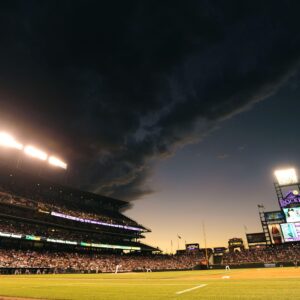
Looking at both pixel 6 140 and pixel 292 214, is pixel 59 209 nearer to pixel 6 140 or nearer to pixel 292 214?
pixel 6 140

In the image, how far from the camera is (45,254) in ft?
190

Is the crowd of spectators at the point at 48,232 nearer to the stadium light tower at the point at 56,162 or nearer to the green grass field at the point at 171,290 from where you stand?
the stadium light tower at the point at 56,162

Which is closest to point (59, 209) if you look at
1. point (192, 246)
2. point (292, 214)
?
point (292, 214)

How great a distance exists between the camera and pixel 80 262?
2381 inches

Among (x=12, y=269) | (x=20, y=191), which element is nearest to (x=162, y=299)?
(x=12, y=269)

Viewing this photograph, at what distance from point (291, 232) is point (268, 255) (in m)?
9.15

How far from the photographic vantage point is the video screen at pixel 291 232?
198ft

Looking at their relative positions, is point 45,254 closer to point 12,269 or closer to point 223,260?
point 12,269

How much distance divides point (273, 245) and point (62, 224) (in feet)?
190

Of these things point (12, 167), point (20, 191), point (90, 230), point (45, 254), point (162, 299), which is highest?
point (12, 167)

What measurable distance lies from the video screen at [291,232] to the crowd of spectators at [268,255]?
10.7 ft

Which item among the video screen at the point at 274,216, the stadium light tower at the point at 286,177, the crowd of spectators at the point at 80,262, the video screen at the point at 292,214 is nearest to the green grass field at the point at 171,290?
the crowd of spectators at the point at 80,262

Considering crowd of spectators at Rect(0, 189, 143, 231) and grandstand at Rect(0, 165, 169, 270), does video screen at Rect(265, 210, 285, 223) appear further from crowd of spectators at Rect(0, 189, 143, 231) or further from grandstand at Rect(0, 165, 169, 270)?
crowd of spectators at Rect(0, 189, 143, 231)

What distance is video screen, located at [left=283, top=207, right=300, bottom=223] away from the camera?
6119cm
